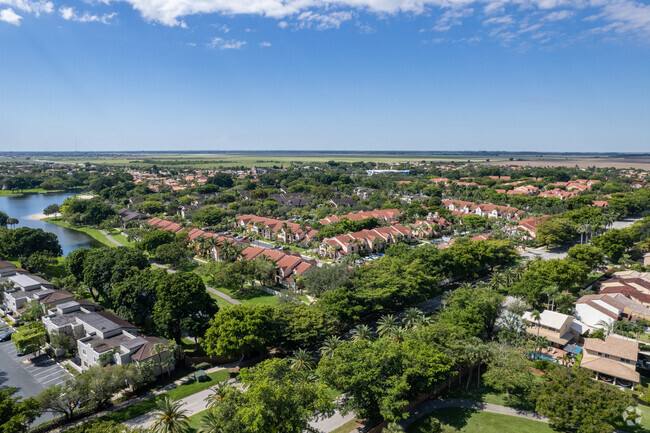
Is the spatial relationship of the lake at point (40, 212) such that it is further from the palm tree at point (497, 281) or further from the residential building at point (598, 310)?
the residential building at point (598, 310)

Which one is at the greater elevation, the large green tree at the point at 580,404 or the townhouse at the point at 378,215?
the townhouse at the point at 378,215

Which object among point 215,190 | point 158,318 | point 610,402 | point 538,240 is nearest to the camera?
point 610,402

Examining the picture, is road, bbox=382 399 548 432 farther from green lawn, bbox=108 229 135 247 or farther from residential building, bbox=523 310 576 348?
green lawn, bbox=108 229 135 247

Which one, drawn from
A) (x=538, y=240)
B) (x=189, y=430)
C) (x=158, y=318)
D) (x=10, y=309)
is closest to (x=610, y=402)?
(x=189, y=430)

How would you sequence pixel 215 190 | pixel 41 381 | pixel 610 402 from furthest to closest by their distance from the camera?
1. pixel 215 190
2. pixel 41 381
3. pixel 610 402

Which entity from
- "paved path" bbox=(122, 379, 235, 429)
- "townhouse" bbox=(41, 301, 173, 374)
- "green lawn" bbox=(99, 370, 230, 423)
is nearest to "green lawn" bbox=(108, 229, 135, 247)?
"townhouse" bbox=(41, 301, 173, 374)

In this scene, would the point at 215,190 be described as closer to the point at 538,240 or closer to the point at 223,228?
the point at 223,228

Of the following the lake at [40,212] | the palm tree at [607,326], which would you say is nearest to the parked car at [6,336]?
the lake at [40,212]
